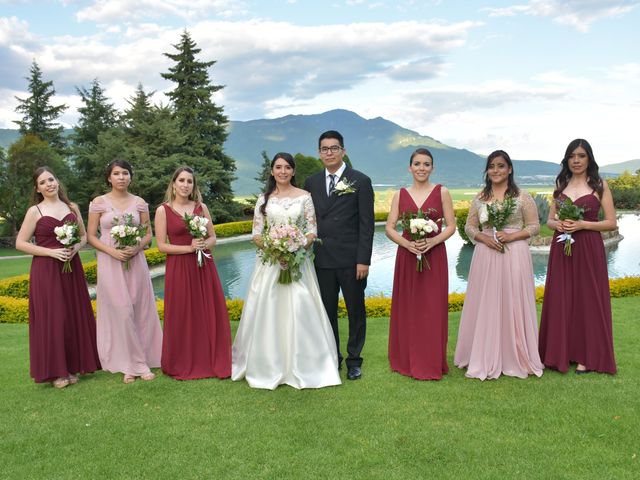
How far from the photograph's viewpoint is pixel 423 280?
18.9 ft

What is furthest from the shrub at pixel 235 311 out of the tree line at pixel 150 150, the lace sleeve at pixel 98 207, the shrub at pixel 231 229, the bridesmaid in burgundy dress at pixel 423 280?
the tree line at pixel 150 150

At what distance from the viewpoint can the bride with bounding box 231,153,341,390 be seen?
559 centimetres

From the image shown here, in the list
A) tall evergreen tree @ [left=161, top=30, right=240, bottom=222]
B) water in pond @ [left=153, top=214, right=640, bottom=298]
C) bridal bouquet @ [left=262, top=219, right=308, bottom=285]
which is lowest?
water in pond @ [left=153, top=214, right=640, bottom=298]

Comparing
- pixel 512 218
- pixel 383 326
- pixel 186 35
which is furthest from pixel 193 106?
pixel 512 218

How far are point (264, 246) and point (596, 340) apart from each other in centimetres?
381

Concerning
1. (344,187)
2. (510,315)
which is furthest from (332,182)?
(510,315)

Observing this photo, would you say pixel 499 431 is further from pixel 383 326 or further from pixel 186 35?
pixel 186 35

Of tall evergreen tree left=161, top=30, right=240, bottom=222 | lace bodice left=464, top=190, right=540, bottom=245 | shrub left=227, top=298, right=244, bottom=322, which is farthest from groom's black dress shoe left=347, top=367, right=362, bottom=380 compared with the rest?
tall evergreen tree left=161, top=30, right=240, bottom=222

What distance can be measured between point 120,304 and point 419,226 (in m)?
3.48

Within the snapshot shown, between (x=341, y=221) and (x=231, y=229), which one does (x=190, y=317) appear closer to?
(x=341, y=221)

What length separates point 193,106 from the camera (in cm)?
3544

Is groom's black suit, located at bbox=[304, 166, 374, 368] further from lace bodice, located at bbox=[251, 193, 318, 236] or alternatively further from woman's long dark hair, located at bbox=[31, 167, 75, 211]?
woman's long dark hair, located at bbox=[31, 167, 75, 211]

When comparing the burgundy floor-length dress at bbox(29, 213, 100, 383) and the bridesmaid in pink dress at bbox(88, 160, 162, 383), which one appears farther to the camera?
the bridesmaid in pink dress at bbox(88, 160, 162, 383)

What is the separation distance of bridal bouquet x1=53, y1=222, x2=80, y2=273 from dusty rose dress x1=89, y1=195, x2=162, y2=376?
0.29m
